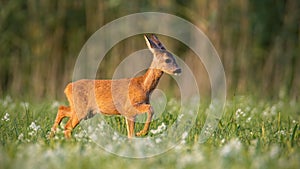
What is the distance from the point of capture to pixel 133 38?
49.3 ft

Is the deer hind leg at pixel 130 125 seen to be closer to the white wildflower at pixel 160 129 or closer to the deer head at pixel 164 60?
the white wildflower at pixel 160 129

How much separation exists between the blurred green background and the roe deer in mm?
5856

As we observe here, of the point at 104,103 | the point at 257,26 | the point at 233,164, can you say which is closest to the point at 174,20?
the point at 257,26

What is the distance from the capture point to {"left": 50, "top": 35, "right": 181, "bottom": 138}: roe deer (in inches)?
263

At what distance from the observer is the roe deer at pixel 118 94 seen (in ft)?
21.9

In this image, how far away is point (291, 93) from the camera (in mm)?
12281

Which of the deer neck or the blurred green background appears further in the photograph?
the blurred green background

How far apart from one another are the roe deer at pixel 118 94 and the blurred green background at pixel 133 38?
5856 mm

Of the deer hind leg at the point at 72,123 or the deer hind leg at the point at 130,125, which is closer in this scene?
the deer hind leg at the point at 130,125

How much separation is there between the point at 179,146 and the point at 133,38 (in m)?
9.56

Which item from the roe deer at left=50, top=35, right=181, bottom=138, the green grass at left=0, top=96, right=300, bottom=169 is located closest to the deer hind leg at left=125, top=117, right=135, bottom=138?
the roe deer at left=50, top=35, right=181, bottom=138

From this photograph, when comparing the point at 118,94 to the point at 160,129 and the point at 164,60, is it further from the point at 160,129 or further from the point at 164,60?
the point at 160,129

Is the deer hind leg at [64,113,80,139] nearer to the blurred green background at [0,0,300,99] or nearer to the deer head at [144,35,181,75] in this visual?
the deer head at [144,35,181,75]

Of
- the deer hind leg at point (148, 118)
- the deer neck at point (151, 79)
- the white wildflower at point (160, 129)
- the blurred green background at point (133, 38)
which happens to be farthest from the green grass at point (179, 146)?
the blurred green background at point (133, 38)
